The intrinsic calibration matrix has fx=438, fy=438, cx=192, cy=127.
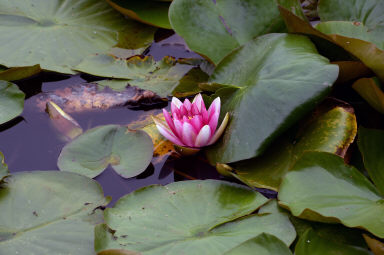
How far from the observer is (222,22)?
7.63 feet

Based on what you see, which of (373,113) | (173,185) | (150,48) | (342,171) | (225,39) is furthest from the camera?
(150,48)

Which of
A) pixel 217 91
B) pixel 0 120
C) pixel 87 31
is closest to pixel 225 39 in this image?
pixel 217 91

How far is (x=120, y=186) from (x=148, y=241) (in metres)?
0.40

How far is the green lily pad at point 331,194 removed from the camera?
1.45 meters

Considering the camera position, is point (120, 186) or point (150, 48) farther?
point (150, 48)

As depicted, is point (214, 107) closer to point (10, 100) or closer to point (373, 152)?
point (373, 152)

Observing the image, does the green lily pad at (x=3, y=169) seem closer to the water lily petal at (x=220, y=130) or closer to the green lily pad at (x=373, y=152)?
the water lily petal at (x=220, y=130)

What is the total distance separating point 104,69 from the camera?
2.40 metres

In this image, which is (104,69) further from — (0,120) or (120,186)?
(120,186)

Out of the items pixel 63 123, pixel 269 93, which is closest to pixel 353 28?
pixel 269 93

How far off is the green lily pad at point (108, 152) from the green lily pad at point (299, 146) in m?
0.41

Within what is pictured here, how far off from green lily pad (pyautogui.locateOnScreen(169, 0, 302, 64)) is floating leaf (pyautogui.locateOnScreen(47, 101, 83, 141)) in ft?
2.30

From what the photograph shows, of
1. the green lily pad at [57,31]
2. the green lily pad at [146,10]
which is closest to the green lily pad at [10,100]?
the green lily pad at [57,31]

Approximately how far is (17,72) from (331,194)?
166 cm
